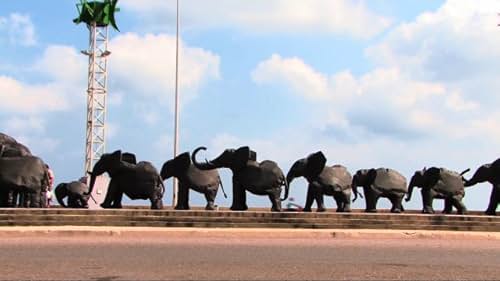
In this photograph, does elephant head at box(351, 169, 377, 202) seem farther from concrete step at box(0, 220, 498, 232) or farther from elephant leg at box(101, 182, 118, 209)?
elephant leg at box(101, 182, 118, 209)

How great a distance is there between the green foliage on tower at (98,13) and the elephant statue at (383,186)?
79.6 ft

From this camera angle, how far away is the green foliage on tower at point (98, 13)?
144 ft

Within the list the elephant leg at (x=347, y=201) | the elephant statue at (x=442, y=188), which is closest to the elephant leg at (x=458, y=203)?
the elephant statue at (x=442, y=188)

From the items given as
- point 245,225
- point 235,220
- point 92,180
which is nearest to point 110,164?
point 92,180

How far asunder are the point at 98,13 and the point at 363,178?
81.1 ft

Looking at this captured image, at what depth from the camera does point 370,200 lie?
81.7 feet

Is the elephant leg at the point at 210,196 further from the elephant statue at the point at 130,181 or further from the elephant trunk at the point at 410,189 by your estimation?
the elephant trunk at the point at 410,189

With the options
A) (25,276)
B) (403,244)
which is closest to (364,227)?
(403,244)

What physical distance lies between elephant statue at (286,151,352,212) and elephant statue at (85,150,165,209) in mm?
4404

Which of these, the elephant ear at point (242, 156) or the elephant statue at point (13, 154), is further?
the elephant ear at point (242, 156)

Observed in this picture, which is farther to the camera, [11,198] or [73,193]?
[73,193]

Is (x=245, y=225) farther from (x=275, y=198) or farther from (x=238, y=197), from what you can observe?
(x=275, y=198)

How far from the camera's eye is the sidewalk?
16406mm

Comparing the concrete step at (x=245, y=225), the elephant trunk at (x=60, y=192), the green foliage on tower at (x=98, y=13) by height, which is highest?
the green foliage on tower at (x=98, y=13)
